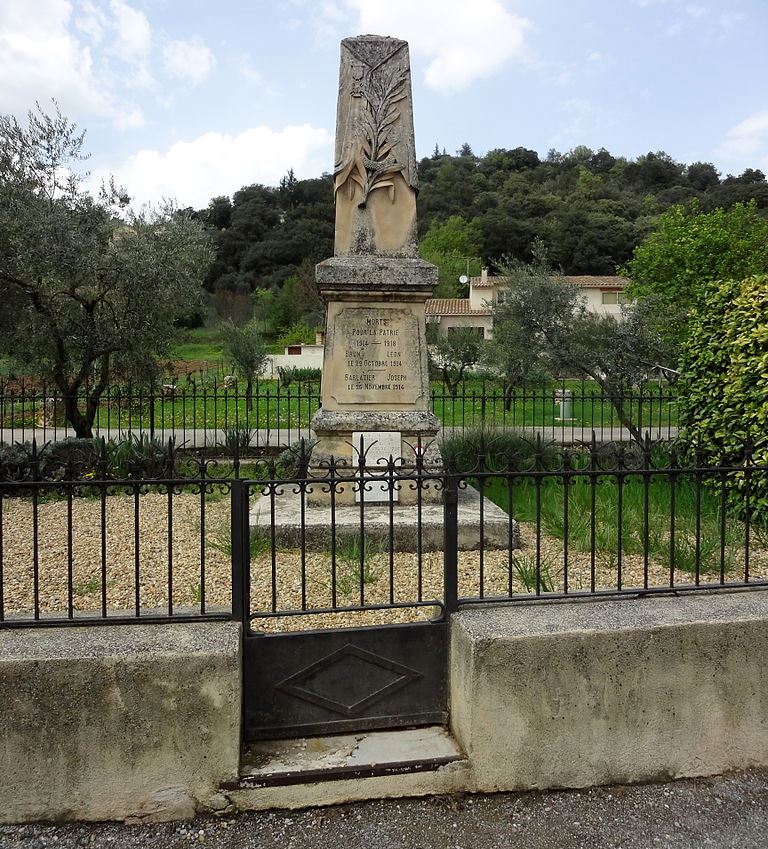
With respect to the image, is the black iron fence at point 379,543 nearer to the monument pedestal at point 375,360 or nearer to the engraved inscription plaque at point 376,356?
the monument pedestal at point 375,360

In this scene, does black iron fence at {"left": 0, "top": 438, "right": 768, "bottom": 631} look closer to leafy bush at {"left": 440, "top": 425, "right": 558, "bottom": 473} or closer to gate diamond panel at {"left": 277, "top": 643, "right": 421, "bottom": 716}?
gate diamond panel at {"left": 277, "top": 643, "right": 421, "bottom": 716}

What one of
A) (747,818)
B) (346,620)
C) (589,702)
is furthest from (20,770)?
(747,818)

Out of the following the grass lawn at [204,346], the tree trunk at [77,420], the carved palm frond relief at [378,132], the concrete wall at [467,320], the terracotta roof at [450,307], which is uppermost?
the terracotta roof at [450,307]

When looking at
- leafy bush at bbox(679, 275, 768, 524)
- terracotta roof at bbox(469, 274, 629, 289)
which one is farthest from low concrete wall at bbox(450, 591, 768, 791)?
terracotta roof at bbox(469, 274, 629, 289)

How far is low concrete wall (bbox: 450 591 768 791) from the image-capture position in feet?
9.41

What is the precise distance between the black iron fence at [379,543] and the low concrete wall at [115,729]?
0.34 meters

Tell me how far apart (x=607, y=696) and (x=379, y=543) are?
2733mm

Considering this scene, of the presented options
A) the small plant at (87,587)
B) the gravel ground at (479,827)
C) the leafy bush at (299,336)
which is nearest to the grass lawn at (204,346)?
the leafy bush at (299,336)

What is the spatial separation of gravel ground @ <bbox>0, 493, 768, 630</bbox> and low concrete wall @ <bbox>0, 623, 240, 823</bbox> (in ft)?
3.16

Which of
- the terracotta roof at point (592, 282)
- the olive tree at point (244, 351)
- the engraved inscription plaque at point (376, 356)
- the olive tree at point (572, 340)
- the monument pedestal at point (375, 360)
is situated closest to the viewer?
the monument pedestal at point (375, 360)

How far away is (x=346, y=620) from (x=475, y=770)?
1.14 m

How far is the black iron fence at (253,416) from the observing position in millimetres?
10328

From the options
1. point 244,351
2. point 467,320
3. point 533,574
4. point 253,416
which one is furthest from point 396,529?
point 467,320

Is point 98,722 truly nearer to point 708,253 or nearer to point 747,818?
point 747,818
